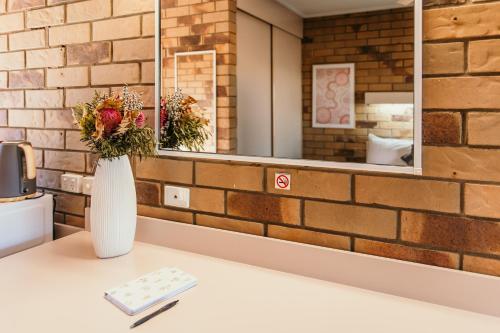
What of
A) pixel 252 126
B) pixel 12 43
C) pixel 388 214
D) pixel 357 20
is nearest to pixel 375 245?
pixel 388 214

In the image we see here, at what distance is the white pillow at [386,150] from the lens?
3.75ft

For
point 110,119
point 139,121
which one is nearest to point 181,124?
point 139,121

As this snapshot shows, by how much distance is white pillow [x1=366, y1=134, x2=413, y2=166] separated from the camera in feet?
3.75

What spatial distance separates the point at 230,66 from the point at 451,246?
945 millimetres

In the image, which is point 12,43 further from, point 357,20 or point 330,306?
point 330,306

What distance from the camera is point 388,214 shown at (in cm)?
119

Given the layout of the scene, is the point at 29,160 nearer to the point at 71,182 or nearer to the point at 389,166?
the point at 71,182

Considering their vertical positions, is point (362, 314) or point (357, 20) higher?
point (357, 20)

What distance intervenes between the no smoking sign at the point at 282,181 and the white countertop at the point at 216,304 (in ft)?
0.96

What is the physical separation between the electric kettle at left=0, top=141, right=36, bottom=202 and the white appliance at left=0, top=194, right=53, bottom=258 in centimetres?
5

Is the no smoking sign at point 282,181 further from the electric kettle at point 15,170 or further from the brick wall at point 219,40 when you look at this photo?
the electric kettle at point 15,170

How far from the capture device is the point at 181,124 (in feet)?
5.03

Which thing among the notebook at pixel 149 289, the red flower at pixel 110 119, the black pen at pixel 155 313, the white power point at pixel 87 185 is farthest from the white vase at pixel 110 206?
the black pen at pixel 155 313

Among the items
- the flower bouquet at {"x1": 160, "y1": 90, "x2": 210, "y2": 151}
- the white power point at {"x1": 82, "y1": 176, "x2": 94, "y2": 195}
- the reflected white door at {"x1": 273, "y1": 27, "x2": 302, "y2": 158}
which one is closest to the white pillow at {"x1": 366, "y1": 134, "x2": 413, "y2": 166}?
the reflected white door at {"x1": 273, "y1": 27, "x2": 302, "y2": 158}
